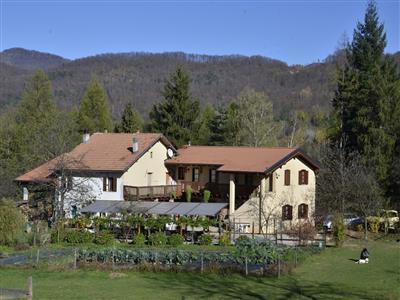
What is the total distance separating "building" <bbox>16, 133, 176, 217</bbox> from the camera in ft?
150

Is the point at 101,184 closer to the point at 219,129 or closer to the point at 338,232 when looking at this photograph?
the point at 338,232

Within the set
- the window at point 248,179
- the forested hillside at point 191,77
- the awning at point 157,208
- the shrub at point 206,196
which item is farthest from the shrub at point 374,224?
the forested hillside at point 191,77

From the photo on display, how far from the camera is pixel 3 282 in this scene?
2556cm

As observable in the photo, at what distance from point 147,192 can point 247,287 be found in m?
22.4

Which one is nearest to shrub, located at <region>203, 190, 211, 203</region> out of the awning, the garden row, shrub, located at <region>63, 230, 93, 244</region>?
the awning

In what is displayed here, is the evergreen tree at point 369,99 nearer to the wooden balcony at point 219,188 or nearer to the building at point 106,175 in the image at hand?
the wooden balcony at point 219,188

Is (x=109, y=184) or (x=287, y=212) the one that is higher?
(x=109, y=184)

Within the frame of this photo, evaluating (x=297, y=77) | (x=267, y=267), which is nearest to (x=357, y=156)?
(x=267, y=267)

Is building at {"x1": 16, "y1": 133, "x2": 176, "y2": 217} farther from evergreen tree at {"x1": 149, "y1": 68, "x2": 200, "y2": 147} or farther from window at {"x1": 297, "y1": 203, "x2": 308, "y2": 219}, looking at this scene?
evergreen tree at {"x1": 149, "y1": 68, "x2": 200, "y2": 147}

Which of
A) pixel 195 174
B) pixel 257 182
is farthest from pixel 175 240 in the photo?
pixel 195 174

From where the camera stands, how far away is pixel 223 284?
999 inches

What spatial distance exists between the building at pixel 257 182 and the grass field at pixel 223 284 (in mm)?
13226

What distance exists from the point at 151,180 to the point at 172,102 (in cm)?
1692

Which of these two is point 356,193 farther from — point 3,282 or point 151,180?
point 3,282
